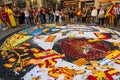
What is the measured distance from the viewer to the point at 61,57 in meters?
7.68

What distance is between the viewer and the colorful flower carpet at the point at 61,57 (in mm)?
6293

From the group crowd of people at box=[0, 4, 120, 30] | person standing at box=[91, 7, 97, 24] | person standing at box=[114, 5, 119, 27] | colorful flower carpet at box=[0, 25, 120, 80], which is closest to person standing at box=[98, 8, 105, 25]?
crowd of people at box=[0, 4, 120, 30]

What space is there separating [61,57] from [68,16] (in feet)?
40.4

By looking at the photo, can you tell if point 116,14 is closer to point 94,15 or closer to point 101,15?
point 101,15

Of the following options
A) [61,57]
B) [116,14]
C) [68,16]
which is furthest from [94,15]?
[61,57]

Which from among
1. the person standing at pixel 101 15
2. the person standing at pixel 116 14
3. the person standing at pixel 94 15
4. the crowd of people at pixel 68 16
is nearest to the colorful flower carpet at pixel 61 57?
the person standing at pixel 116 14

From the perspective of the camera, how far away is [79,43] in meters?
9.38

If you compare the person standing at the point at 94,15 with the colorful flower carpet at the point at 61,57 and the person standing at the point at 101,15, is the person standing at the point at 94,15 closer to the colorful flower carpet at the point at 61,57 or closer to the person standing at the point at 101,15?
the person standing at the point at 101,15

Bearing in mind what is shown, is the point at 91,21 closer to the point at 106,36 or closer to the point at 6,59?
the point at 106,36

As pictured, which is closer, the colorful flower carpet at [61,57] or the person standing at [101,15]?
the colorful flower carpet at [61,57]

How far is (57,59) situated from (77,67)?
0.97m

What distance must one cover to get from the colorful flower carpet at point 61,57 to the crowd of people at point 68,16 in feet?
18.0

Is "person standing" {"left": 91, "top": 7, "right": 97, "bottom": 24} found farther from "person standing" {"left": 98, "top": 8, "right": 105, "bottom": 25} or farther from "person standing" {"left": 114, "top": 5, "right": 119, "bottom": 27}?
"person standing" {"left": 114, "top": 5, "right": 119, "bottom": 27}

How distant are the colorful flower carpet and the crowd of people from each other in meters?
5.50
